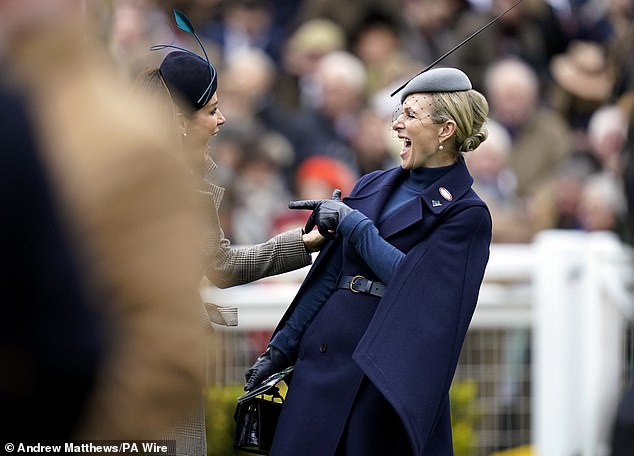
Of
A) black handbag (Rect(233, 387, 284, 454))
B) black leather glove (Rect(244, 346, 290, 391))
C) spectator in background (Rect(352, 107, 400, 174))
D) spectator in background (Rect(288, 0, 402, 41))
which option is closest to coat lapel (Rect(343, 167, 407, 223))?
black leather glove (Rect(244, 346, 290, 391))

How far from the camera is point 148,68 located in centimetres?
433

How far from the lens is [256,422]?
4.43 m

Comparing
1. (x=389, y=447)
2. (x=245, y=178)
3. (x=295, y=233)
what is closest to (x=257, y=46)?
(x=245, y=178)

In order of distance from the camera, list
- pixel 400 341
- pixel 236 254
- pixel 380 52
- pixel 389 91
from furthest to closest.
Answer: pixel 380 52 → pixel 389 91 → pixel 236 254 → pixel 400 341

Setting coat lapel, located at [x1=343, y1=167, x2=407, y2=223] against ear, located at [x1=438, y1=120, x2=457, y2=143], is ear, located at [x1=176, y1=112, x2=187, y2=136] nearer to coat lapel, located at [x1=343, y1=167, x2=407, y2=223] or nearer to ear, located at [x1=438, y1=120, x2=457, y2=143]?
coat lapel, located at [x1=343, y1=167, x2=407, y2=223]

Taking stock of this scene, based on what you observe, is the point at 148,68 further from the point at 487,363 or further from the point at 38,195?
the point at 487,363

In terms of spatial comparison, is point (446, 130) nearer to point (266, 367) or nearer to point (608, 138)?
point (266, 367)

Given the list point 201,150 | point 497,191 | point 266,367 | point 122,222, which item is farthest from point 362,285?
point 497,191

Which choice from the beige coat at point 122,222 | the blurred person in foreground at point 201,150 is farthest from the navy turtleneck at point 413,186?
the beige coat at point 122,222

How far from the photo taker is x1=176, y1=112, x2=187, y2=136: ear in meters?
4.23

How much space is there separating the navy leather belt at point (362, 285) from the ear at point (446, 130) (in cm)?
54

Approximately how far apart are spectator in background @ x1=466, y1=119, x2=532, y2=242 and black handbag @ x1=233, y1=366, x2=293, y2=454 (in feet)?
13.5

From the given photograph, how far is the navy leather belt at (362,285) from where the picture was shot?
425cm

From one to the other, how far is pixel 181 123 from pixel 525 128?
557 cm
